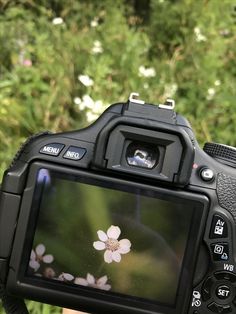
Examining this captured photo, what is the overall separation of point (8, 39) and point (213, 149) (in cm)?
127

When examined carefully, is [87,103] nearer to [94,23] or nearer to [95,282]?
[94,23]

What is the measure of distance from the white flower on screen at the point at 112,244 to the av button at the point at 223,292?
121 millimetres

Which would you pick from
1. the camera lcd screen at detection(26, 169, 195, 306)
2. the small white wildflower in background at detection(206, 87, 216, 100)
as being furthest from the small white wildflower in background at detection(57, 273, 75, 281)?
the small white wildflower in background at detection(206, 87, 216, 100)

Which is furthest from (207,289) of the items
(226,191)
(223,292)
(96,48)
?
(96,48)

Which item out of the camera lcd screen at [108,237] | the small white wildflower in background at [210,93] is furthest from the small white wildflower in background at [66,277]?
the small white wildflower in background at [210,93]

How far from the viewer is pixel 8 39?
194cm

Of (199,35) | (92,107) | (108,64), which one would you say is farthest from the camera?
(199,35)

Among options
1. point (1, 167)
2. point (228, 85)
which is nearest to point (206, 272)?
point (1, 167)

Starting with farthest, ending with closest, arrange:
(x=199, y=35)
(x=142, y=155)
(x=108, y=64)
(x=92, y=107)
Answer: (x=199, y=35), (x=108, y=64), (x=92, y=107), (x=142, y=155)

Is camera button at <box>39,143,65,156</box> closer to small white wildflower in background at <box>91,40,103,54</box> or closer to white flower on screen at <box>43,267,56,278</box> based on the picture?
white flower on screen at <box>43,267,56,278</box>

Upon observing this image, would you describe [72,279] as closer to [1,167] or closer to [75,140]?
[75,140]

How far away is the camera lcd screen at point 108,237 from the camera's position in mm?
764

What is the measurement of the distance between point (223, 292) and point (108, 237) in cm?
16

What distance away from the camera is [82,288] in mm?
783
